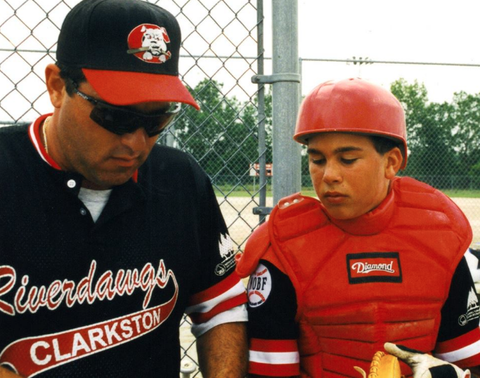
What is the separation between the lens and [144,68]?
154cm

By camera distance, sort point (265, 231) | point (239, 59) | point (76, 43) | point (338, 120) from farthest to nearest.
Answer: point (239, 59), point (265, 231), point (338, 120), point (76, 43)

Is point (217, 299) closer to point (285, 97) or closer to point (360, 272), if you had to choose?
point (360, 272)

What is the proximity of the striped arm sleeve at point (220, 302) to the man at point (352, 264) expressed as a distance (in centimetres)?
5

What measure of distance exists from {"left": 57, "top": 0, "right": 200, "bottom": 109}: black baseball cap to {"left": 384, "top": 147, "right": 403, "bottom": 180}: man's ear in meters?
0.79

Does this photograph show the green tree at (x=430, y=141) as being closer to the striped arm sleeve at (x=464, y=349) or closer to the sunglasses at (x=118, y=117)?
the striped arm sleeve at (x=464, y=349)

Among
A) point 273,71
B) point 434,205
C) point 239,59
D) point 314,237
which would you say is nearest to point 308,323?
point 314,237

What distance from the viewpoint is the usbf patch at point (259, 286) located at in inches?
73.9

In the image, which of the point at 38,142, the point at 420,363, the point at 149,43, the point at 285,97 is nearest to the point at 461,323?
the point at 420,363

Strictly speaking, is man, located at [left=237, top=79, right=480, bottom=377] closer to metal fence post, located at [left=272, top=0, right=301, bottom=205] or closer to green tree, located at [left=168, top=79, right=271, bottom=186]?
metal fence post, located at [left=272, top=0, right=301, bottom=205]

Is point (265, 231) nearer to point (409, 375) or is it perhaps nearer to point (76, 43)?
point (409, 375)

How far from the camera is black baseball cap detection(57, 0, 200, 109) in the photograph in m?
1.48

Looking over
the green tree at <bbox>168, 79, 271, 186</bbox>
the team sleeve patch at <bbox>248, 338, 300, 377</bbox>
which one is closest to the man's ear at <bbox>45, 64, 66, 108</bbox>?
the green tree at <bbox>168, 79, 271, 186</bbox>

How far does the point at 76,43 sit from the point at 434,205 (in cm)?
143

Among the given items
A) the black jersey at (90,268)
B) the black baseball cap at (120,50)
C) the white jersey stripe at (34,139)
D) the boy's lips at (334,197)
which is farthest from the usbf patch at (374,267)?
the white jersey stripe at (34,139)
